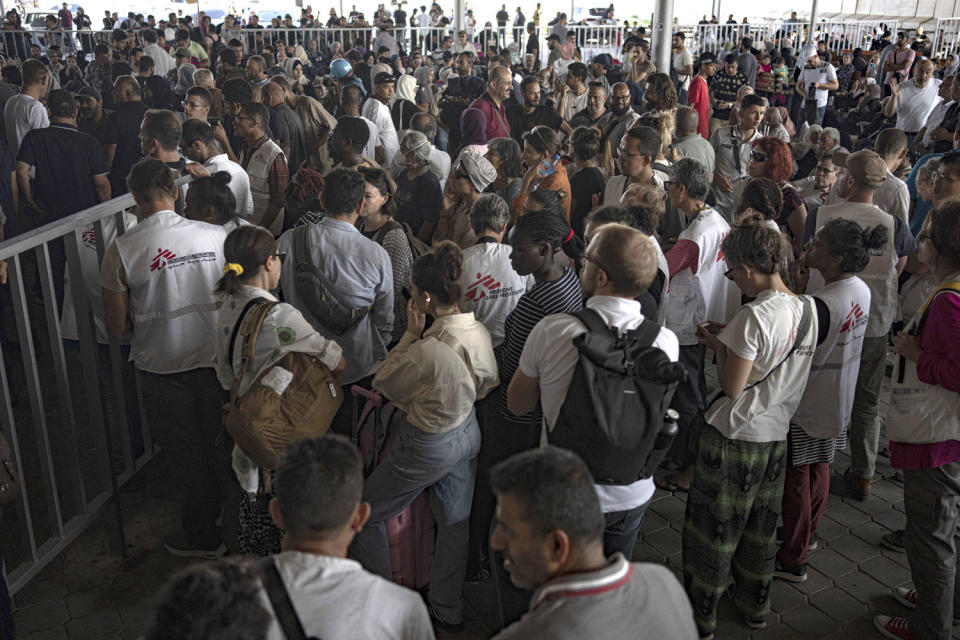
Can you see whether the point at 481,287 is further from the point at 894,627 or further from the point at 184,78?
the point at 184,78

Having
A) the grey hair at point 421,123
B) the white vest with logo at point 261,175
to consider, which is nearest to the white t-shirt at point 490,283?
the white vest with logo at point 261,175

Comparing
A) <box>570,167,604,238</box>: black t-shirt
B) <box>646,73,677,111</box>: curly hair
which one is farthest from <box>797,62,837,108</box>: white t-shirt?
<box>570,167,604,238</box>: black t-shirt

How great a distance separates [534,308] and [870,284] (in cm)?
217

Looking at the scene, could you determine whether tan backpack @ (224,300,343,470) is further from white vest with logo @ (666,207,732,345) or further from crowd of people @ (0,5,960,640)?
white vest with logo @ (666,207,732,345)

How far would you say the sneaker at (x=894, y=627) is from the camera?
3400 mm

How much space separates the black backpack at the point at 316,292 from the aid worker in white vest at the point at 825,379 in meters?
2.01

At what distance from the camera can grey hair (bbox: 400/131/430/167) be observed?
528cm

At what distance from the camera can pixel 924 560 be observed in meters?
3.22

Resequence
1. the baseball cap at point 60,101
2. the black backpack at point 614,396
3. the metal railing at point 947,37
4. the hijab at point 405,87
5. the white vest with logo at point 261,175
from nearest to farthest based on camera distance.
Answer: the black backpack at point 614,396
the white vest with logo at point 261,175
the baseball cap at point 60,101
the hijab at point 405,87
the metal railing at point 947,37

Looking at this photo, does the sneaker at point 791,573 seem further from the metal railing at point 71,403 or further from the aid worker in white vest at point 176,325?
the metal railing at point 71,403

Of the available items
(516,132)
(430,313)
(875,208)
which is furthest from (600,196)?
(516,132)

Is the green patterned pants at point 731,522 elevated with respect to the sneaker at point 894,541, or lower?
elevated

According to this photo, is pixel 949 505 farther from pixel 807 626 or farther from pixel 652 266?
pixel 652 266

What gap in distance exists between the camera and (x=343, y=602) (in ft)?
5.66
